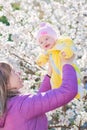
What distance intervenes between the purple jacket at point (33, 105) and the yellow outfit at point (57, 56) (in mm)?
183

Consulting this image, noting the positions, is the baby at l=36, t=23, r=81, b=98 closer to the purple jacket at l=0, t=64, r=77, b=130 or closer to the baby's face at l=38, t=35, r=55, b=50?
the baby's face at l=38, t=35, r=55, b=50

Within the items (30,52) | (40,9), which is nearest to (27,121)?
(30,52)

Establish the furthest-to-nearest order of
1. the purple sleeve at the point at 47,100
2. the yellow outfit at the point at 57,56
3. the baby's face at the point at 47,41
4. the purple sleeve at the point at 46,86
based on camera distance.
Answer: the purple sleeve at the point at 46,86, the baby's face at the point at 47,41, the yellow outfit at the point at 57,56, the purple sleeve at the point at 47,100

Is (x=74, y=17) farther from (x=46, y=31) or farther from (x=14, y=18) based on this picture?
(x=46, y=31)

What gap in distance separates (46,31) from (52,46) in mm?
95

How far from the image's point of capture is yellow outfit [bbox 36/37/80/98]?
6.98 ft

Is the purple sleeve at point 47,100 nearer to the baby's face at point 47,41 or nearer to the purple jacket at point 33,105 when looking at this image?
the purple jacket at point 33,105

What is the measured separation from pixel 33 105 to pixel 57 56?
1.44 ft

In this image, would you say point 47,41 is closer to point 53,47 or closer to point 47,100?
point 53,47

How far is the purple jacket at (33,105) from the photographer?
6.28 ft

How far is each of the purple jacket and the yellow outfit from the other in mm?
183

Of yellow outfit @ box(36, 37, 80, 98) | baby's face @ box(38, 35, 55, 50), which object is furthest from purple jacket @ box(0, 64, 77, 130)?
baby's face @ box(38, 35, 55, 50)

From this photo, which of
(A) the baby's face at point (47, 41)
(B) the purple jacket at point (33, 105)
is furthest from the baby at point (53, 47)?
(B) the purple jacket at point (33, 105)

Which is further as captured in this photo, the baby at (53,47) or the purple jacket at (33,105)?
the baby at (53,47)
